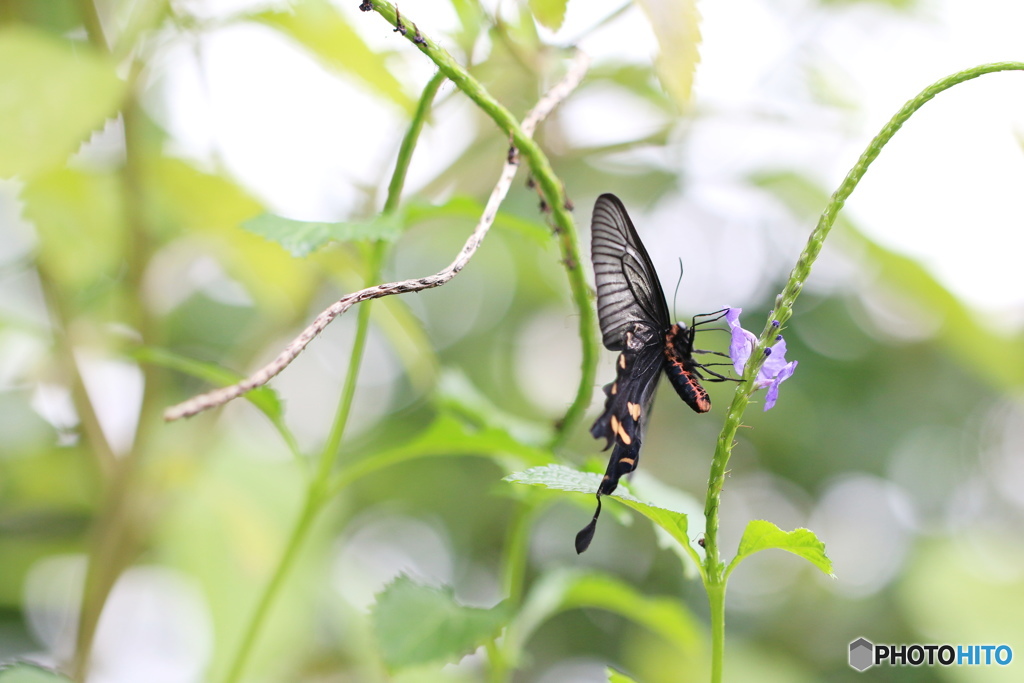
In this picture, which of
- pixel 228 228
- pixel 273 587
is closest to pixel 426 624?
pixel 273 587

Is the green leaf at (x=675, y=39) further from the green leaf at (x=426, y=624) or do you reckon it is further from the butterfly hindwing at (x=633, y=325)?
the green leaf at (x=426, y=624)

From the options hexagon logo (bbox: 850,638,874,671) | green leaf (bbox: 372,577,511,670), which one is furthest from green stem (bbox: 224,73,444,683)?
hexagon logo (bbox: 850,638,874,671)

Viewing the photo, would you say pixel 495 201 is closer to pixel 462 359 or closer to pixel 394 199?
pixel 394 199

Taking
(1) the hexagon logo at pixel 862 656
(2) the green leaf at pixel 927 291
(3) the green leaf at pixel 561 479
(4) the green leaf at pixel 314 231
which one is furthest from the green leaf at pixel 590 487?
(2) the green leaf at pixel 927 291

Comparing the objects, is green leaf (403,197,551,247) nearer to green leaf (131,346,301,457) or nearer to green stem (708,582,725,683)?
green leaf (131,346,301,457)

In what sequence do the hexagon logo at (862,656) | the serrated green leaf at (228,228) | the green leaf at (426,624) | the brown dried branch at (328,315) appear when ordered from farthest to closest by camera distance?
the serrated green leaf at (228,228) < the hexagon logo at (862,656) < the green leaf at (426,624) < the brown dried branch at (328,315)

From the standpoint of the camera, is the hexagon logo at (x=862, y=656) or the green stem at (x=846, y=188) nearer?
the green stem at (x=846, y=188)

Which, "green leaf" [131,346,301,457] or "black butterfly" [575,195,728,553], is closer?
"black butterfly" [575,195,728,553]

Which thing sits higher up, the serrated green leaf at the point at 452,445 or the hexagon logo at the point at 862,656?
the serrated green leaf at the point at 452,445
